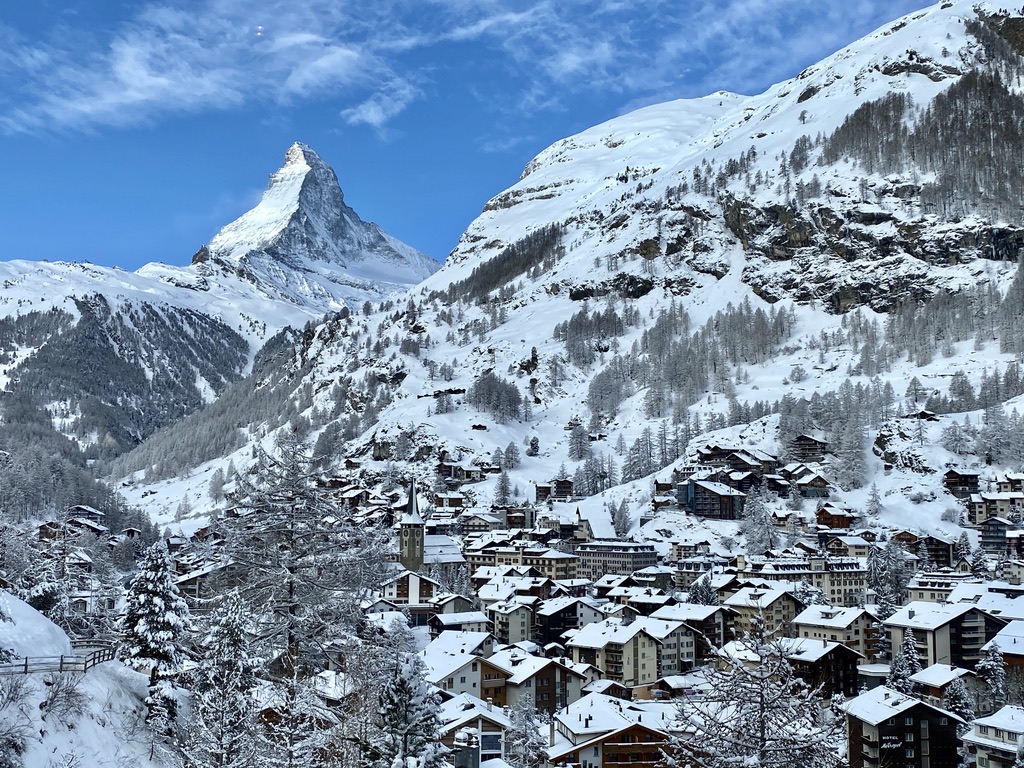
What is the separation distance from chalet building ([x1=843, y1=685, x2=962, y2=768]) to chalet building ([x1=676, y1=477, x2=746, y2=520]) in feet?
201

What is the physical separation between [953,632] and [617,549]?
135 ft

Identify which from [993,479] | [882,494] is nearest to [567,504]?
[882,494]

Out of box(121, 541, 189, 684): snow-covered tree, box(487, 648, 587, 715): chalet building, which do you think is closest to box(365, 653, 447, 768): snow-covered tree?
box(121, 541, 189, 684): snow-covered tree

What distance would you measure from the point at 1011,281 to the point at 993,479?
77.4m

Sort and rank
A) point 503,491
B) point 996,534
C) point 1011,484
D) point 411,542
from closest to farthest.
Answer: point 996,534, point 1011,484, point 411,542, point 503,491

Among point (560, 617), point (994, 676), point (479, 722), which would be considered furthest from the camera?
point (560, 617)

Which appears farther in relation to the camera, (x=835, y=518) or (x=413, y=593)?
(x=835, y=518)

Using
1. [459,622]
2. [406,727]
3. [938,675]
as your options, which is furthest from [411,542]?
[406,727]

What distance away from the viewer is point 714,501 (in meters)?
110

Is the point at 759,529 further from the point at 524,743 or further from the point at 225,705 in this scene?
the point at 225,705

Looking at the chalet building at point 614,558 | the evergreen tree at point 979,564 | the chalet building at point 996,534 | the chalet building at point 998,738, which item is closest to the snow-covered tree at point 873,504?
the chalet building at point 996,534

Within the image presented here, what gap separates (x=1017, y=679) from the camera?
54625 millimetres

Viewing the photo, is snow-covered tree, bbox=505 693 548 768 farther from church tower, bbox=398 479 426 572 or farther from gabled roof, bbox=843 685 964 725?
church tower, bbox=398 479 426 572

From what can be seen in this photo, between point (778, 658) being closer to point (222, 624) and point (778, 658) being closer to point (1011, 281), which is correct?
point (222, 624)
